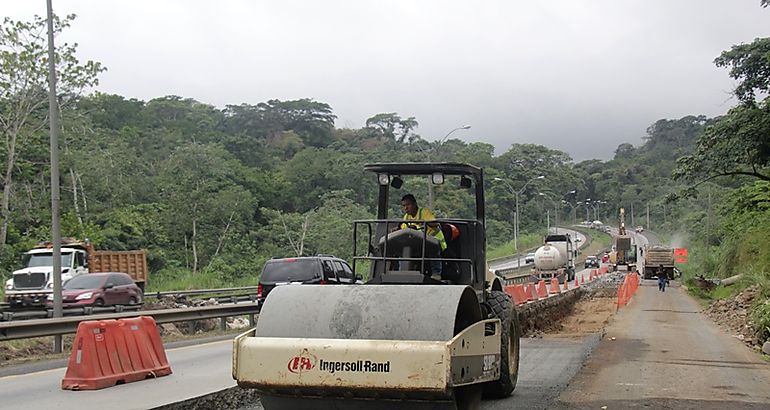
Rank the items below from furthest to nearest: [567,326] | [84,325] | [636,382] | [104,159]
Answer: [104,159] < [567,326] < [636,382] < [84,325]

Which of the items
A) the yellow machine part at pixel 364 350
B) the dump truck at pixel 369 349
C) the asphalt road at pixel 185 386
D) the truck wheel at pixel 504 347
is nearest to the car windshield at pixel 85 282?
the asphalt road at pixel 185 386

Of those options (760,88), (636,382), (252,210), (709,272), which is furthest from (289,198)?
(636,382)

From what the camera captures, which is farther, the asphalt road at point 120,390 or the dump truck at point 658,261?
the dump truck at point 658,261

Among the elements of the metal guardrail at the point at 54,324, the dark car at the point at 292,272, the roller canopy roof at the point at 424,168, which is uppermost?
the roller canopy roof at the point at 424,168

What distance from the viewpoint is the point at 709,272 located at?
55219 millimetres

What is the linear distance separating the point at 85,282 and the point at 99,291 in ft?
2.61

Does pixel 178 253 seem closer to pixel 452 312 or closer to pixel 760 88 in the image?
pixel 760 88

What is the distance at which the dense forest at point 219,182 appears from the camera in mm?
31188

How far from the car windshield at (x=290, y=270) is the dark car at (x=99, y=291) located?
806cm

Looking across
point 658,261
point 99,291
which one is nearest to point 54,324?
point 99,291

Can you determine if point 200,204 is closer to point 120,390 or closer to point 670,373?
point 120,390

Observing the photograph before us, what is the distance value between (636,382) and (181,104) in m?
87.5

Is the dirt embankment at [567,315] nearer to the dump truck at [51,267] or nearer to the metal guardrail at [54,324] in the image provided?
the metal guardrail at [54,324]

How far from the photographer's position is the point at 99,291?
2845cm
